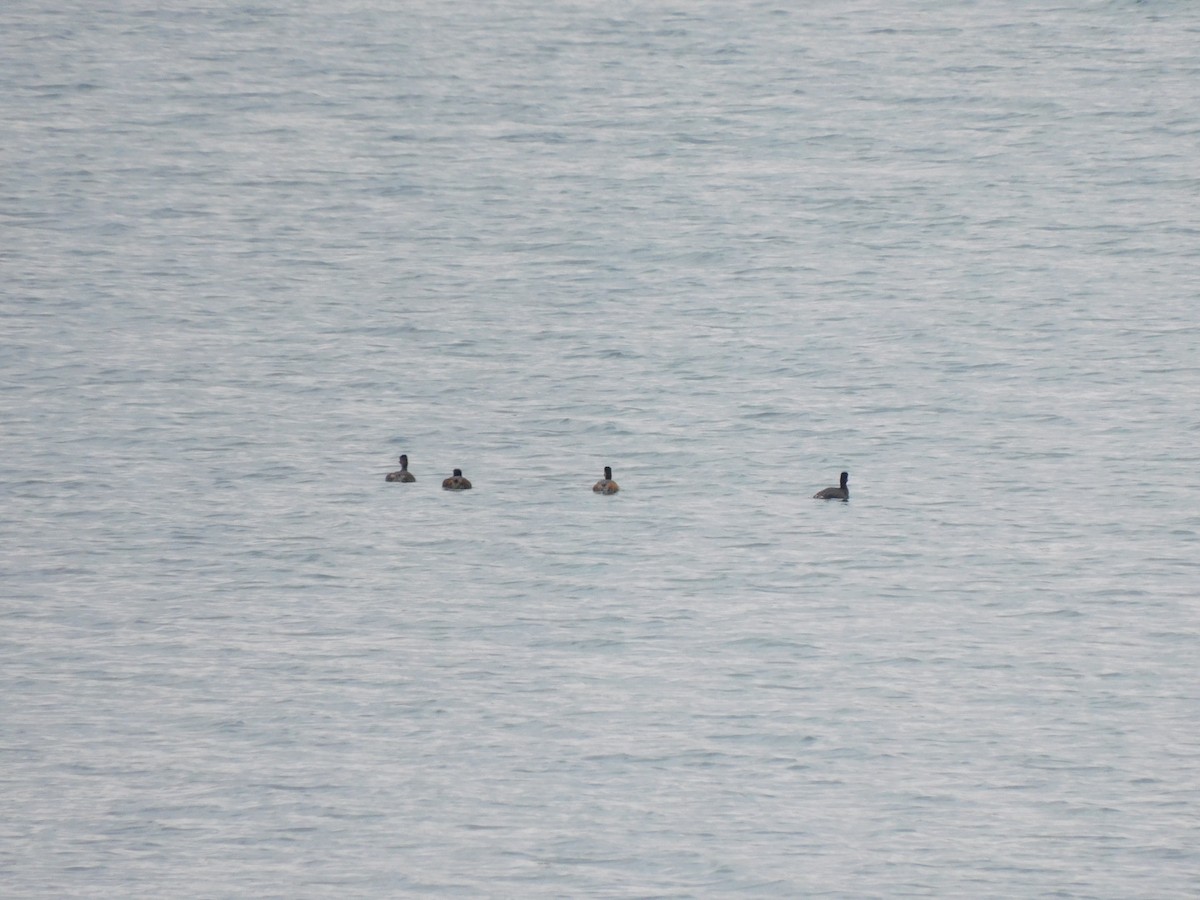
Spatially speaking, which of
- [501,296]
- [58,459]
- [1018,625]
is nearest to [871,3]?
[501,296]

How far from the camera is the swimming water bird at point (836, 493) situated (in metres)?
34.6

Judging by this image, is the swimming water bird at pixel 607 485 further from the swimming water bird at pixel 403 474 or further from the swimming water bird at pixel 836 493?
the swimming water bird at pixel 836 493

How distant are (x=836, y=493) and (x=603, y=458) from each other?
4.30 meters

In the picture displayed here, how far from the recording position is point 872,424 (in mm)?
39000

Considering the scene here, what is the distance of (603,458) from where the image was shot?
36906mm

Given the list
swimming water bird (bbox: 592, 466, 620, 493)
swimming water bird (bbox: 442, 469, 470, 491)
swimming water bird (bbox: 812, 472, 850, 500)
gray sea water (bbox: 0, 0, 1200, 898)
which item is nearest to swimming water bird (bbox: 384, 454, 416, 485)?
gray sea water (bbox: 0, 0, 1200, 898)

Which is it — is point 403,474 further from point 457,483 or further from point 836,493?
point 836,493

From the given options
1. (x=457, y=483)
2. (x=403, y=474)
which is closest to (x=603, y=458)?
(x=457, y=483)

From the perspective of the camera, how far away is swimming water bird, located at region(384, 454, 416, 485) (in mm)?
35188

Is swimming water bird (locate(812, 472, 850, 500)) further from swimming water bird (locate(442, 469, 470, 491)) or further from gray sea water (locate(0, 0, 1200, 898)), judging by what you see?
swimming water bird (locate(442, 469, 470, 491))

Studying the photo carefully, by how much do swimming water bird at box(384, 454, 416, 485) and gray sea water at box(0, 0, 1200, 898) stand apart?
534 millimetres

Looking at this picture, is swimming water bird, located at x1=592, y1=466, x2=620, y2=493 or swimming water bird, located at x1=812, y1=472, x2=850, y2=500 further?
swimming water bird, located at x1=592, y1=466, x2=620, y2=493

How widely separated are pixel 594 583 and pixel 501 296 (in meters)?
18.0

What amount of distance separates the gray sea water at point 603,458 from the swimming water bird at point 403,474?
534 mm
